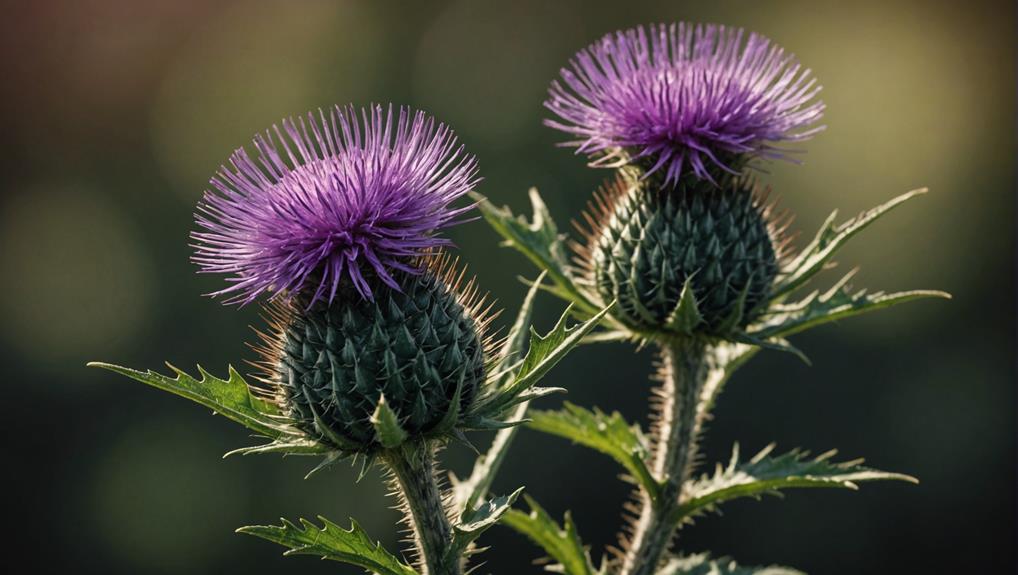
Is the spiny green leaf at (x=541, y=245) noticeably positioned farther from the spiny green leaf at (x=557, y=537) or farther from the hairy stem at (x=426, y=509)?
the hairy stem at (x=426, y=509)

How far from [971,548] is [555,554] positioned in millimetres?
10393

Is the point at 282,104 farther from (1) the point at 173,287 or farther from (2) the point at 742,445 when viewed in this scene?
(2) the point at 742,445

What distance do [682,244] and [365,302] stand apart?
1667 mm

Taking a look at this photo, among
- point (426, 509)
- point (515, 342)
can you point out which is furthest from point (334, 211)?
point (426, 509)

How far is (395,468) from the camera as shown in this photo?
12.2 feet

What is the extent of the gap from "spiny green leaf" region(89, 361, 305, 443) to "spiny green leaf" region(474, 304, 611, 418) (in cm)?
71

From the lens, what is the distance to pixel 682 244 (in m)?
4.58

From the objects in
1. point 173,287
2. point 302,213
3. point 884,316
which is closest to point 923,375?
point 884,316

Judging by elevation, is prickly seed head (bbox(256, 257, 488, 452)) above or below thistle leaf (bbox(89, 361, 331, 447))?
above

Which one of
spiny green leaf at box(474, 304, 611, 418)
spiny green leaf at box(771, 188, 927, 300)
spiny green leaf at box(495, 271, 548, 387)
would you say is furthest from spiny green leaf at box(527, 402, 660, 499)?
spiny green leaf at box(771, 188, 927, 300)

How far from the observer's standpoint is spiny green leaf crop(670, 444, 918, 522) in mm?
3928

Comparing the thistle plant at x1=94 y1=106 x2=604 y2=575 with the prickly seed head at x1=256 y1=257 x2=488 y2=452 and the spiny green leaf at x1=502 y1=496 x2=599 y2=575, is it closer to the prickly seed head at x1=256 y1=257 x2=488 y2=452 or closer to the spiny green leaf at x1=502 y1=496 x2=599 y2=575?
the prickly seed head at x1=256 y1=257 x2=488 y2=452

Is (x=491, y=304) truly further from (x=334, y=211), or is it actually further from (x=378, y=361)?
(x=334, y=211)

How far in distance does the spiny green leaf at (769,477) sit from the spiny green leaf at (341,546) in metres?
1.49
